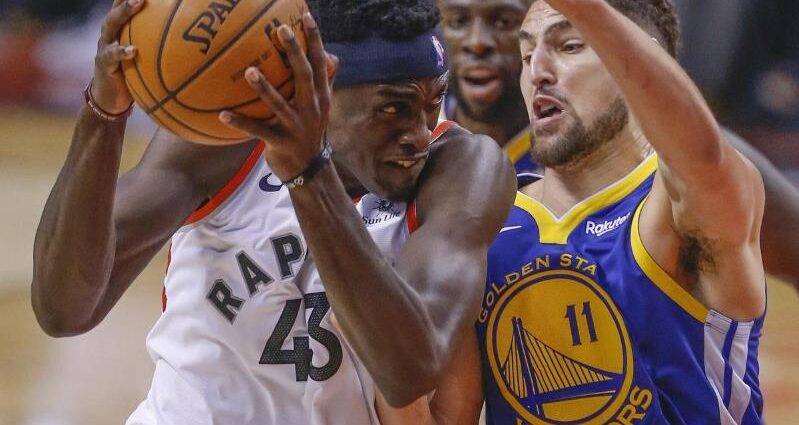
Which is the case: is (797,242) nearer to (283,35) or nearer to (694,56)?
(283,35)

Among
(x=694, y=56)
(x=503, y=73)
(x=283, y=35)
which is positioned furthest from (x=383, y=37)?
(x=694, y=56)

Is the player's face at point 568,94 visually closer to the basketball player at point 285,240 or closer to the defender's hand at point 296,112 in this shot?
the basketball player at point 285,240

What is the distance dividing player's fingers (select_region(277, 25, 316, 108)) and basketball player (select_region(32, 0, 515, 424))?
Result: 0.40m

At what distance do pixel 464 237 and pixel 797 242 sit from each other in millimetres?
1995

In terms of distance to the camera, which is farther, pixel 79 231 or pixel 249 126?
pixel 79 231

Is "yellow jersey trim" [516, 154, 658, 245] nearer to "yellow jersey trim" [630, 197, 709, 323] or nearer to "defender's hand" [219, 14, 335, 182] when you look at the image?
"yellow jersey trim" [630, 197, 709, 323]

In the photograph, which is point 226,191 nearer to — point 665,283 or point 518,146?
point 665,283

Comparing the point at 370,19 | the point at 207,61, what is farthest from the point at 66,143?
the point at 207,61

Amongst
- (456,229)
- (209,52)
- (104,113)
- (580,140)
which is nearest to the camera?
(209,52)

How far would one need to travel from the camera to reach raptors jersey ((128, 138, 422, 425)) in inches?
120

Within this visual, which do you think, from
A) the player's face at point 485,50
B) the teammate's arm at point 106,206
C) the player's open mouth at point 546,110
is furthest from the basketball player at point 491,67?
the teammate's arm at point 106,206

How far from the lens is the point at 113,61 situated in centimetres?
247

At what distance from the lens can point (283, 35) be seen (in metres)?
2.27

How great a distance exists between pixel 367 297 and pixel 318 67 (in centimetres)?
49
